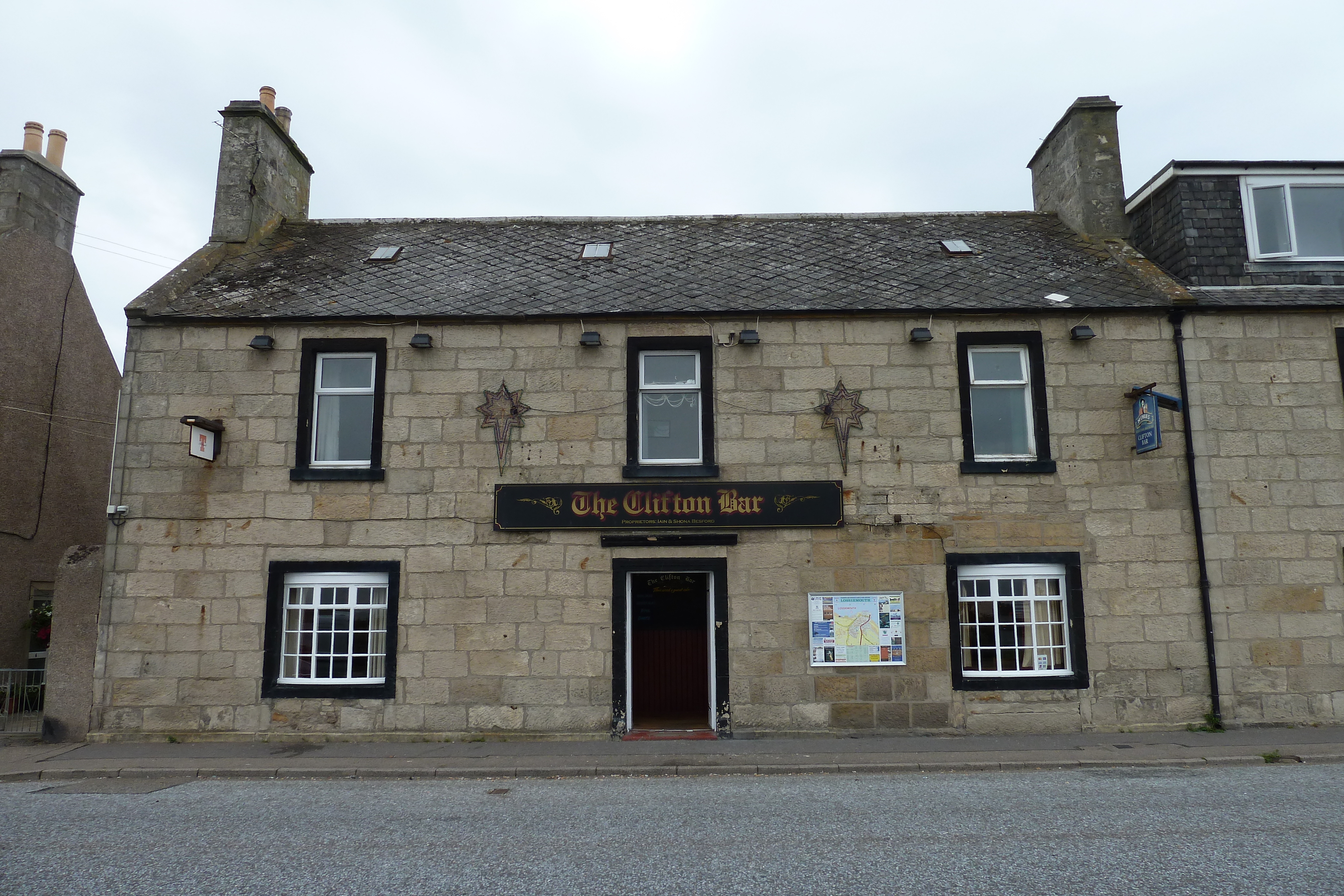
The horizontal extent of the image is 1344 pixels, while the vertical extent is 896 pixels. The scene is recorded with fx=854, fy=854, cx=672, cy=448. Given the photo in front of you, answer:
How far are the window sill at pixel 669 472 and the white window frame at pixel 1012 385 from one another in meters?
3.48

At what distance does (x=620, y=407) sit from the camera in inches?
445

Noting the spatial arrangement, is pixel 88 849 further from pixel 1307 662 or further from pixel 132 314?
pixel 1307 662

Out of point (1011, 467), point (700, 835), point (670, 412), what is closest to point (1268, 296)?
point (1011, 467)

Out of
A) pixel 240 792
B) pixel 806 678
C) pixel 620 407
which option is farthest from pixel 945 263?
pixel 240 792

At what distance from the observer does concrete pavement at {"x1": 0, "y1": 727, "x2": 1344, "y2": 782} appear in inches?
365

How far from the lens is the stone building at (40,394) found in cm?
1537

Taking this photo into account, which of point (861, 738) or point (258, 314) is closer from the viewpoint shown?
point (861, 738)

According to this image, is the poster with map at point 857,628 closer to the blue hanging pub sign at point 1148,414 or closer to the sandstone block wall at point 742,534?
the sandstone block wall at point 742,534

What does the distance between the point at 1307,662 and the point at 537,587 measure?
983cm

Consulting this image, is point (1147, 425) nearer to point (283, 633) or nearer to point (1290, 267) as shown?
point (1290, 267)

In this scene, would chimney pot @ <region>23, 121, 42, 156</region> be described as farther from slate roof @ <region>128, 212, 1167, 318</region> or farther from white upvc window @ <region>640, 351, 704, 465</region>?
white upvc window @ <region>640, 351, 704, 465</region>

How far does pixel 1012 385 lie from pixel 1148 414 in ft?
5.44

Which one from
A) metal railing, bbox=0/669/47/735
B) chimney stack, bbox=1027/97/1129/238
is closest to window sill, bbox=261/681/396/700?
metal railing, bbox=0/669/47/735

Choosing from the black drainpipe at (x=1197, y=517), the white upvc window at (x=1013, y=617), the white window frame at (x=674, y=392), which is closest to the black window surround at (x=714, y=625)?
the white window frame at (x=674, y=392)
